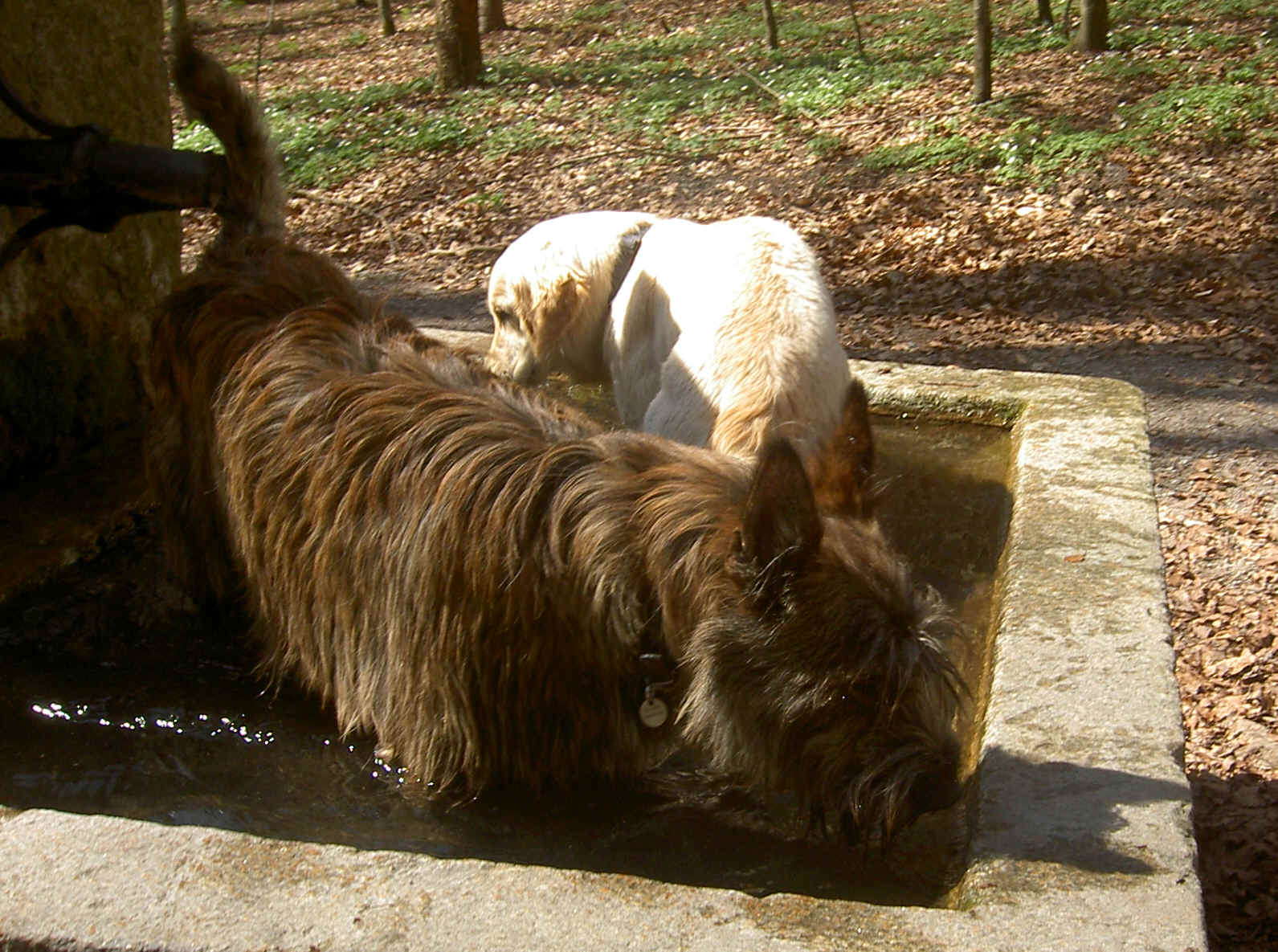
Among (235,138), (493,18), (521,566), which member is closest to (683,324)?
(235,138)

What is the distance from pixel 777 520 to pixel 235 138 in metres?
2.47

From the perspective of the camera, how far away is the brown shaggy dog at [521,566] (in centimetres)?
270

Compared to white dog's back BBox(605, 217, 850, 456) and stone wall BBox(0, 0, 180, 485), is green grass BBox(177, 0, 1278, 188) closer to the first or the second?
white dog's back BBox(605, 217, 850, 456)

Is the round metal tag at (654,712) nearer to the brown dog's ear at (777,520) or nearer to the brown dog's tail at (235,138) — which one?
the brown dog's ear at (777,520)

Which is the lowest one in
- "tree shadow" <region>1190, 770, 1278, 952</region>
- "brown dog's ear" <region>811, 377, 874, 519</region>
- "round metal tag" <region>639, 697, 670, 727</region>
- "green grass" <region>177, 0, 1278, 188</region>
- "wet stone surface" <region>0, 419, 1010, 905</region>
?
"tree shadow" <region>1190, 770, 1278, 952</region>

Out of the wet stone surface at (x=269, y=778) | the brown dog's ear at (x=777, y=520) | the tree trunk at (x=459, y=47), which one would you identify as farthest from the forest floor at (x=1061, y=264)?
the brown dog's ear at (x=777, y=520)

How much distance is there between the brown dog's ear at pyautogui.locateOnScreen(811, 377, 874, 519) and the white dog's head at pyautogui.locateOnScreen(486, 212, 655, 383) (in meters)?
2.62

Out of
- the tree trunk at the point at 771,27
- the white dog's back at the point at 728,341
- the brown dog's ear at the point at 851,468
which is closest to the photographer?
the brown dog's ear at the point at 851,468

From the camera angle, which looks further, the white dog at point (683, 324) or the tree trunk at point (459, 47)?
the tree trunk at point (459, 47)

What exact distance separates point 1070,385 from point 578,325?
7.08 feet

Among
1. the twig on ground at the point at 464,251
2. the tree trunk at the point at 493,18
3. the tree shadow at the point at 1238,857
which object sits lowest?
the tree shadow at the point at 1238,857

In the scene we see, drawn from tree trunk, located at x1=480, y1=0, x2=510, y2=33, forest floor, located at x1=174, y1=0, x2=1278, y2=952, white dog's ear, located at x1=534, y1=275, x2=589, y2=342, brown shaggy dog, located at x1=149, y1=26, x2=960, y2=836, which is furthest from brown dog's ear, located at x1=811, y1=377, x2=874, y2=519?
tree trunk, located at x1=480, y1=0, x2=510, y2=33

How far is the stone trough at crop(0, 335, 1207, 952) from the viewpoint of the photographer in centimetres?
235

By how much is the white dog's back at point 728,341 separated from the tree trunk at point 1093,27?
34.3ft
